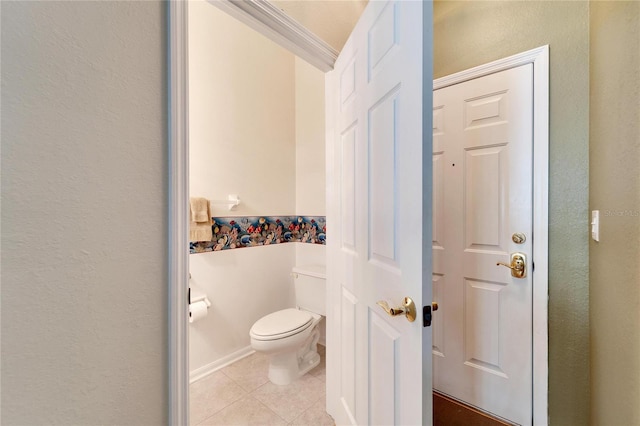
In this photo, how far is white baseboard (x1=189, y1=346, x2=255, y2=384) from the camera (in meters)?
1.87

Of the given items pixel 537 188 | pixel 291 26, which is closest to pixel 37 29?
pixel 291 26

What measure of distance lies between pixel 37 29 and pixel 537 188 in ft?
6.27

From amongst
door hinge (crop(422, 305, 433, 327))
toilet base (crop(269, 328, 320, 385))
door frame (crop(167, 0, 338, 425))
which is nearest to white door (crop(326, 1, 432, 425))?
door hinge (crop(422, 305, 433, 327))

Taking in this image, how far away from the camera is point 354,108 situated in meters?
1.14

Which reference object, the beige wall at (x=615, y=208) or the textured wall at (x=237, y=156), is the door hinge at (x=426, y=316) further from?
the textured wall at (x=237, y=156)

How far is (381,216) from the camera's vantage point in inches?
35.7

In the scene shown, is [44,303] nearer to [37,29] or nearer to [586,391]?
[37,29]

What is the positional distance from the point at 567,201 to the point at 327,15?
1.53m

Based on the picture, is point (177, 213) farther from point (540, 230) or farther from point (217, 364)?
point (217, 364)

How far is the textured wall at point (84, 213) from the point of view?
0.54m

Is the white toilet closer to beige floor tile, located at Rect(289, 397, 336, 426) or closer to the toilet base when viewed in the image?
the toilet base

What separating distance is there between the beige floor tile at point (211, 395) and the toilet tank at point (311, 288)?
763 millimetres

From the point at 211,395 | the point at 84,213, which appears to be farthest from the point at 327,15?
the point at 211,395

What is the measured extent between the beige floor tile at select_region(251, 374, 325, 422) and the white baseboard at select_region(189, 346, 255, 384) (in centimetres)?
44
